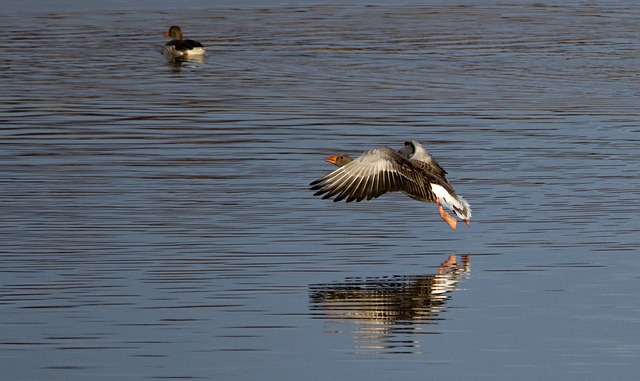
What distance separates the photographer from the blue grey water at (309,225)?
8273mm

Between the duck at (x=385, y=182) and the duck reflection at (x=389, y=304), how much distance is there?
116 cm

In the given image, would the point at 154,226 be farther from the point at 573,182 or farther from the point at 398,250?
the point at 573,182

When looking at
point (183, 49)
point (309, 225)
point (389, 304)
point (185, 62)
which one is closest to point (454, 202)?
point (309, 225)

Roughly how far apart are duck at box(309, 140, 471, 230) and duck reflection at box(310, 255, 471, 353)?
1.16 metres

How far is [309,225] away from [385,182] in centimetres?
86

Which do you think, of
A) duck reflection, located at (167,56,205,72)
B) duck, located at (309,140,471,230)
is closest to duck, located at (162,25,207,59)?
duck reflection, located at (167,56,205,72)

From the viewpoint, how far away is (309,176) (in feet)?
47.6

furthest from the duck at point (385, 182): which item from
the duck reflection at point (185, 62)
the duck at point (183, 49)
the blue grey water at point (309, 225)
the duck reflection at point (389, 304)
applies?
the duck at point (183, 49)

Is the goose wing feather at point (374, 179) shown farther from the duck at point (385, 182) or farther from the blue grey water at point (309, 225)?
the blue grey water at point (309, 225)

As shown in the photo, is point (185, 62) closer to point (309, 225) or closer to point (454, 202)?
point (309, 225)

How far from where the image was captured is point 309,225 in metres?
12.0

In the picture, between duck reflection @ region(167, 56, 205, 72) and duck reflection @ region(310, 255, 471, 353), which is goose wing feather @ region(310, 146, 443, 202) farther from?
duck reflection @ region(167, 56, 205, 72)

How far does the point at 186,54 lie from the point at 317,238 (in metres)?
16.1

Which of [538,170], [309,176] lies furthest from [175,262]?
[538,170]
